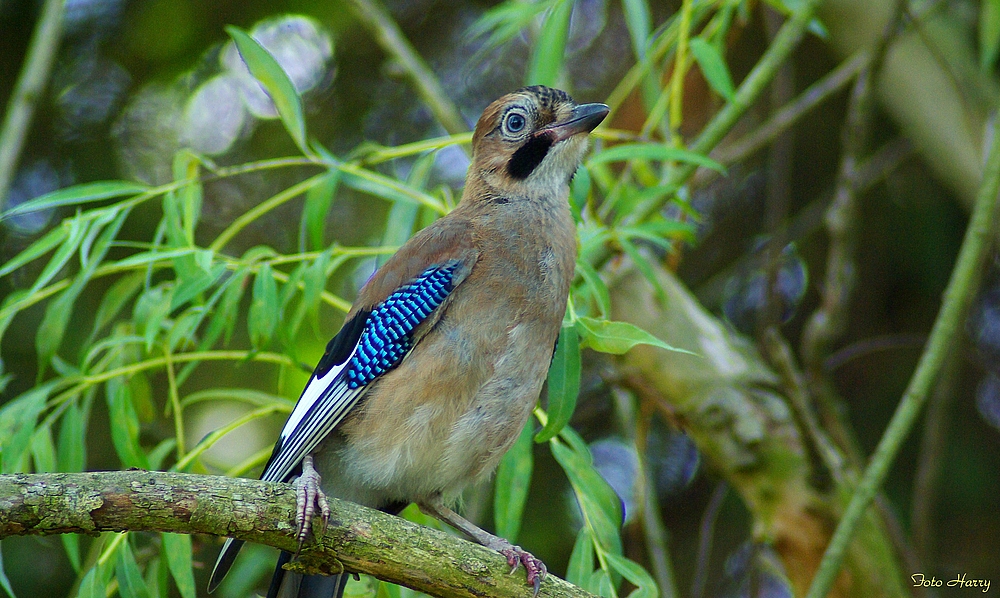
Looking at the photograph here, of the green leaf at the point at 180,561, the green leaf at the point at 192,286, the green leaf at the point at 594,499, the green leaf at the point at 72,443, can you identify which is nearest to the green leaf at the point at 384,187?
the green leaf at the point at 192,286

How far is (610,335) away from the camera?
2.59 metres

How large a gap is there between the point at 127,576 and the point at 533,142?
1.81m

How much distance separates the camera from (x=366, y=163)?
330cm

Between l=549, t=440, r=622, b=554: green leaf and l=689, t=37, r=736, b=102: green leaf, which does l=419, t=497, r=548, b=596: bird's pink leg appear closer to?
l=549, t=440, r=622, b=554: green leaf

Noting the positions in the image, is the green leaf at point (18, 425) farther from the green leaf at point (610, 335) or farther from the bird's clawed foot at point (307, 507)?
the green leaf at point (610, 335)

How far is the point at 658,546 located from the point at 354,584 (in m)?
1.40

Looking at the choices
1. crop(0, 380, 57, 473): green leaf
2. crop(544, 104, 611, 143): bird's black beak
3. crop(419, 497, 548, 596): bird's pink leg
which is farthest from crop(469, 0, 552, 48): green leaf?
crop(0, 380, 57, 473): green leaf

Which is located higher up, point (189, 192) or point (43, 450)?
point (189, 192)

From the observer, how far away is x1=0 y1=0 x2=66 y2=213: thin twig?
142 inches

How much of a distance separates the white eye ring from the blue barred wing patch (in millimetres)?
714

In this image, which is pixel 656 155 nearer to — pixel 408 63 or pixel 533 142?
pixel 533 142

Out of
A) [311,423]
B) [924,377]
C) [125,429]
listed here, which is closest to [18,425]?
[125,429]

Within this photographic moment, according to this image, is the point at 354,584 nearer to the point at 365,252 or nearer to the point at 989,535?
the point at 365,252

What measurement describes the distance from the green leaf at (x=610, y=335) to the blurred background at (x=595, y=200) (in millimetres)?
1902
